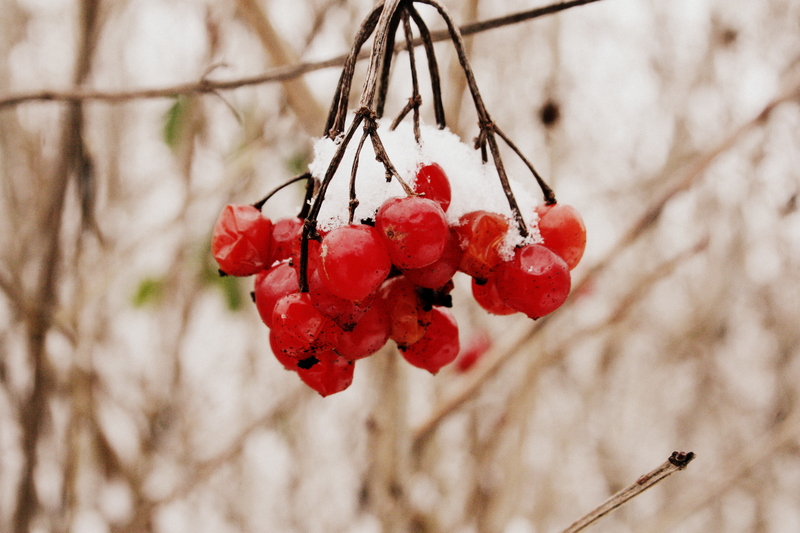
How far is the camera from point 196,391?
2475 millimetres

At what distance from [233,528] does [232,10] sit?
2.20m

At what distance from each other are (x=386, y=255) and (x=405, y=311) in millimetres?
89

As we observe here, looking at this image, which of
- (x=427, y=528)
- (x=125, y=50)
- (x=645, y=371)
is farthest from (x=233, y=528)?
(x=645, y=371)

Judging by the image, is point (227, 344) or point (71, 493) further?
point (227, 344)

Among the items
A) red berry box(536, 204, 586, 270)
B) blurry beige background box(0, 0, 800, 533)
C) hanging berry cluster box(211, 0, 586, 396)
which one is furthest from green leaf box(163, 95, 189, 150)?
red berry box(536, 204, 586, 270)

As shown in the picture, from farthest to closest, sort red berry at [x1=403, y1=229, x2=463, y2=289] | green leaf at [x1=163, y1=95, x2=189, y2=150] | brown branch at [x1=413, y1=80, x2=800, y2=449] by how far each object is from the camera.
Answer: green leaf at [x1=163, y1=95, x2=189, y2=150]
brown branch at [x1=413, y1=80, x2=800, y2=449]
red berry at [x1=403, y1=229, x2=463, y2=289]

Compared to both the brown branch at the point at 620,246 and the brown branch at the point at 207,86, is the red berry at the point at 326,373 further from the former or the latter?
the brown branch at the point at 620,246

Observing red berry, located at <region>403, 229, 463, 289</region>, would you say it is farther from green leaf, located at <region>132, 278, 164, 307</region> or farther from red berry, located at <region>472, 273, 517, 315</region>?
green leaf, located at <region>132, 278, 164, 307</region>

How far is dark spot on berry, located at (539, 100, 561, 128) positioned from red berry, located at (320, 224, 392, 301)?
42.1 inches

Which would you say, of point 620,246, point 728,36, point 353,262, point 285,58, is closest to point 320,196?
point 353,262

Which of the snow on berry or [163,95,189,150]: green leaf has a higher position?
[163,95,189,150]: green leaf

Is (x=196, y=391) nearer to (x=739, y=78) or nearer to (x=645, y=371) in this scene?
(x=645, y=371)

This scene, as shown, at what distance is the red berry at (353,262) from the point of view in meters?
0.43

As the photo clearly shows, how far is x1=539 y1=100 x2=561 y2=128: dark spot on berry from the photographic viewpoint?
138 centimetres
